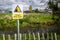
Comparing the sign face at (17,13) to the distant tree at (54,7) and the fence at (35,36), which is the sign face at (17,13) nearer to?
the fence at (35,36)

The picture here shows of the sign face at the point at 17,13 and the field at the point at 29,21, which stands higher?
the sign face at the point at 17,13

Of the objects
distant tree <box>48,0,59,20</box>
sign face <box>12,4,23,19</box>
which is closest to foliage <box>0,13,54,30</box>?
A: distant tree <box>48,0,59,20</box>

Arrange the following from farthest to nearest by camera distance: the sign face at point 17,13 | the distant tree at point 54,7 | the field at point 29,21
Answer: the distant tree at point 54,7
the field at point 29,21
the sign face at point 17,13

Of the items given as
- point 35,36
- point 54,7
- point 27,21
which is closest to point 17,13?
point 27,21

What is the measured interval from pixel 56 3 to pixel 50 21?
19.6 inches

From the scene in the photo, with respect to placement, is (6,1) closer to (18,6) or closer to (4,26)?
(4,26)

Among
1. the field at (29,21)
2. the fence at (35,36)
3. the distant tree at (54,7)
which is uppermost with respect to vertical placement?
the distant tree at (54,7)

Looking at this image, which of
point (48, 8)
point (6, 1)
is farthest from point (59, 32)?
point (6, 1)

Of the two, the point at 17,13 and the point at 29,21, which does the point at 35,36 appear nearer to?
the point at 29,21

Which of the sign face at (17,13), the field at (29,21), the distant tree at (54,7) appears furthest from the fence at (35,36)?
the sign face at (17,13)

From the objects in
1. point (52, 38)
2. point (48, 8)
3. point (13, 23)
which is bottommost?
point (52, 38)

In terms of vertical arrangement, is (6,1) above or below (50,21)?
above

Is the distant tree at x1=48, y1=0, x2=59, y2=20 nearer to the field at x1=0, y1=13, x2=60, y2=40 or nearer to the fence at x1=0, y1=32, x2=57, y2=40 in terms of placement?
the field at x1=0, y1=13, x2=60, y2=40

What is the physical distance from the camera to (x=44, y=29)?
567 centimetres
